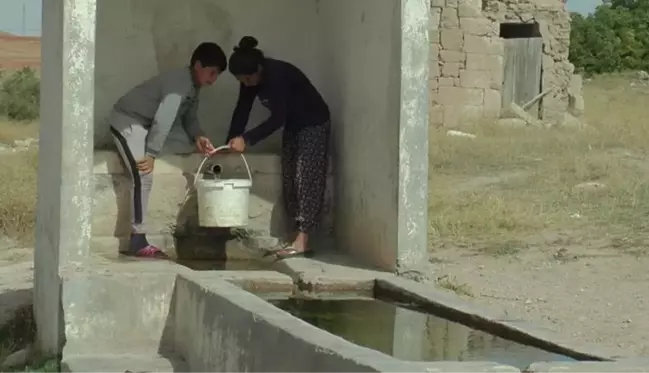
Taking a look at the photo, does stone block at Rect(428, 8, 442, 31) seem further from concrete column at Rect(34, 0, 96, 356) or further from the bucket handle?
concrete column at Rect(34, 0, 96, 356)

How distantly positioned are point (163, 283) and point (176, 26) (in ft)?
8.44

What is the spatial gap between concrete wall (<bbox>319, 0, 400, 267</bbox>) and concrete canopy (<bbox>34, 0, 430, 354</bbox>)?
0.04 ft

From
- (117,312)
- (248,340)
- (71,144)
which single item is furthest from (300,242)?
(248,340)

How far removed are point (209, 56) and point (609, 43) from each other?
89.8 feet

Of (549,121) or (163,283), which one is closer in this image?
(163,283)

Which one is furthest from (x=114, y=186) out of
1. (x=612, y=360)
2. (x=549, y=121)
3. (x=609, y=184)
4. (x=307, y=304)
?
(x=549, y=121)

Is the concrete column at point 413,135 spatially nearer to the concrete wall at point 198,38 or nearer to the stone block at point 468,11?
the concrete wall at point 198,38

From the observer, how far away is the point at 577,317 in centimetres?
727

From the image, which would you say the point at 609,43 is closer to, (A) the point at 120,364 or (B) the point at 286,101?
(B) the point at 286,101

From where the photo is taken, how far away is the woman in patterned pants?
Result: 778cm

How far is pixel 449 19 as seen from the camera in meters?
17.3

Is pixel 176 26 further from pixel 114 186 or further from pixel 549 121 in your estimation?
pixel 549 121

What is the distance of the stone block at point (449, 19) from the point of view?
56.9 ft

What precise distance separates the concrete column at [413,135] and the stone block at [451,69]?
1063cm
